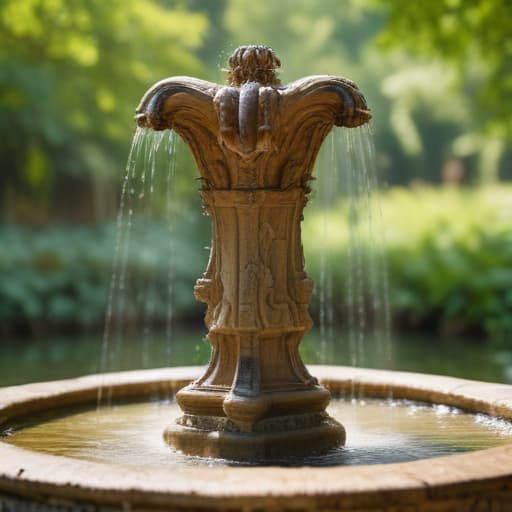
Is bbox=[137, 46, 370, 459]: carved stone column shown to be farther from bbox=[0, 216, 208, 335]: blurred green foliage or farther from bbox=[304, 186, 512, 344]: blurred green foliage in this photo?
bbox=[0, 216, 208, 335]: blurred green foliage

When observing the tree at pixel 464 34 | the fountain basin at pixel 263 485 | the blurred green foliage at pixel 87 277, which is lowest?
the fountain basin at pixel 263 485

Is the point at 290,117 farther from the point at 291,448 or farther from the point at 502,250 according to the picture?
the point at 502,250

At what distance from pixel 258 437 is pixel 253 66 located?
218 centimetres

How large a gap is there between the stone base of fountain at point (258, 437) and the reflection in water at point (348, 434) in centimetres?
7

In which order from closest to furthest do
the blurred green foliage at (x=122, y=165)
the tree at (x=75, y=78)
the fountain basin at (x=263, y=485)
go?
the fountain basin at (x=263, y=485), the blurred green foliage at (x=122, y=165), the tree at (x=75, y=78)

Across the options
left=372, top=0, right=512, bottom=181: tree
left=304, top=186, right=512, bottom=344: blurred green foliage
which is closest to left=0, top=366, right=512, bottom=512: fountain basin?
left=372, top=0, right=512, bottom=181: tree

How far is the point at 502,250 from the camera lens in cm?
2122

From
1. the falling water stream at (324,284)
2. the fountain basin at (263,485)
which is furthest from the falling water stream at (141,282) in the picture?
the fountain basin at (263,485)

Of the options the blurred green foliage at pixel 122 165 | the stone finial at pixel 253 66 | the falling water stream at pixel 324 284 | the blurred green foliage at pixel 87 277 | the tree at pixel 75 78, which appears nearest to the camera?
the stone finial at pixel 253 66

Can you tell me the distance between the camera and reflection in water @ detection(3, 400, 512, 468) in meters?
5.89

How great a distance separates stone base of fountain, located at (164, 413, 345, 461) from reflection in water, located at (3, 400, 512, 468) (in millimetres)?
70

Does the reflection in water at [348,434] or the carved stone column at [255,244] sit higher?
the carved stone column at [255,244]

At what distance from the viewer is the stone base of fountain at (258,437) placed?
5.86 metres

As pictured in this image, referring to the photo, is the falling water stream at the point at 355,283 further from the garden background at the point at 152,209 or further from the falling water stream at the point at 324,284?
the garden background at the point at 152,209
